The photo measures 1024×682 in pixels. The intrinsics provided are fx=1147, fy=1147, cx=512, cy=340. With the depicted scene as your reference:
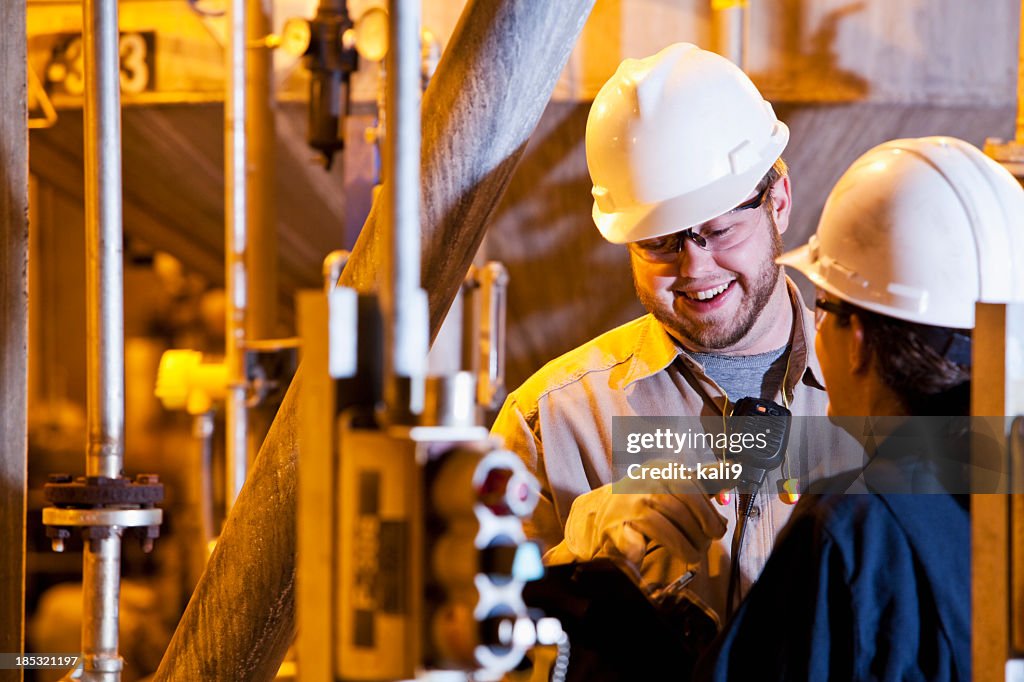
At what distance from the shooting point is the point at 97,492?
1.56m

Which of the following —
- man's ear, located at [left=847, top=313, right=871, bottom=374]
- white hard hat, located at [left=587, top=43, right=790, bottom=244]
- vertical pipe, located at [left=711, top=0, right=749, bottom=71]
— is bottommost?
man's ear, located at [left=847, top=313, right=871, bottom=374]

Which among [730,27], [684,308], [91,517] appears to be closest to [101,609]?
[91,517]

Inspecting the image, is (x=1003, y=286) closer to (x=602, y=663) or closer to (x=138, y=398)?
(x=602, y=663)

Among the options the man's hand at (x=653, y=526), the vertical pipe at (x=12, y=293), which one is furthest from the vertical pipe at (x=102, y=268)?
the man's hand at (x=653, y=526)

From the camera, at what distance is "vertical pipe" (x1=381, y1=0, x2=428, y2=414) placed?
36.6 inches

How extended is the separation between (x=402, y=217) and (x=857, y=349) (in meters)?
0.68

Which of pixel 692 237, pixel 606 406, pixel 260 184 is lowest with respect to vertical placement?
pixel 606 406

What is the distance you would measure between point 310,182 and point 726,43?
125 cm

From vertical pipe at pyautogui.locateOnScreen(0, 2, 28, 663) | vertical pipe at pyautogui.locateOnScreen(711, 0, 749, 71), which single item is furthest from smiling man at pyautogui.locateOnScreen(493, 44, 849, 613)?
vertical pipe at pyautogui.locateOnScreen(711, 0, 749, 71)

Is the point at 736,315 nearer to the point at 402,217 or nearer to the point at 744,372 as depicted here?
the point at 744,372

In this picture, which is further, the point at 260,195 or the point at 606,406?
the point at 260,195

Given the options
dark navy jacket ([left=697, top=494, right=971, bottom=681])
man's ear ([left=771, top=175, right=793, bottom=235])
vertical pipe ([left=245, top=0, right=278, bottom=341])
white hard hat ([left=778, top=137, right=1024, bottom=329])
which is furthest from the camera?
vertical pipe ([left=245, top=0, right=278, bottom=341])

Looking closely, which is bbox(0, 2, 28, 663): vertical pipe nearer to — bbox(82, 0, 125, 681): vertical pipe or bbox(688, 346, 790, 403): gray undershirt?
bbox(82, 0, 125, 681): vertical pipe

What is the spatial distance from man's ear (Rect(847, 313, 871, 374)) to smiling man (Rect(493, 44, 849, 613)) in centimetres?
35
